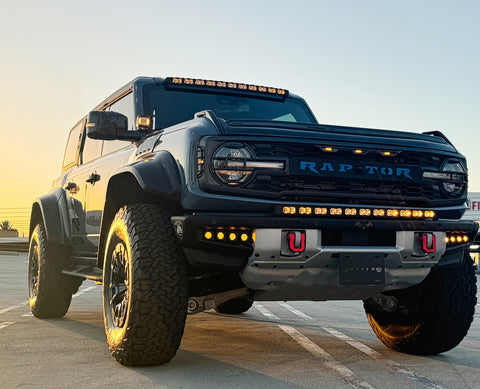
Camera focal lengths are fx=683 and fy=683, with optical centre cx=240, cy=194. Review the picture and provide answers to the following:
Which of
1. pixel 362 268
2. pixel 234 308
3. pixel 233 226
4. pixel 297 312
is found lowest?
pixel 297 312

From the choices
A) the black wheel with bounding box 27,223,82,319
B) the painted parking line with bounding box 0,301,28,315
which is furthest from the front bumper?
the painted parking line with bounding box 0,301,28,315

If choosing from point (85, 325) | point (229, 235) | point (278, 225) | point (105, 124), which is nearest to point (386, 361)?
point (278, 225)

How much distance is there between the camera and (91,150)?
7.02 metres

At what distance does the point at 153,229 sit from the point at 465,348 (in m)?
2.99

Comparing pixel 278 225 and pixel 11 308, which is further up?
pixel 278 225

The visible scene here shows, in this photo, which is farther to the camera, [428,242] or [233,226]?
[428,242]

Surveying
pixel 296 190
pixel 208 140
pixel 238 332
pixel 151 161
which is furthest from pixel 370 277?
pixel 238 332

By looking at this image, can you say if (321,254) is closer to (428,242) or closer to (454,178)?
(428,242)

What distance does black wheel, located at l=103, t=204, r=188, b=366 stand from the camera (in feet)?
13.6

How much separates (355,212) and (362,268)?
348mm

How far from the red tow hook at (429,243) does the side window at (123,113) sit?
251cm

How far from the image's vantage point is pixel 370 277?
13.9ft

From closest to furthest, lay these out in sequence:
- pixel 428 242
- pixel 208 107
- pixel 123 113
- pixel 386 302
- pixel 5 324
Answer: pixel 428 242, pixel 386 302, pixel 208 107, pixel 123 113, pixel 5 324

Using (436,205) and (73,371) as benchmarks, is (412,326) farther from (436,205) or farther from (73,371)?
(73,371)
